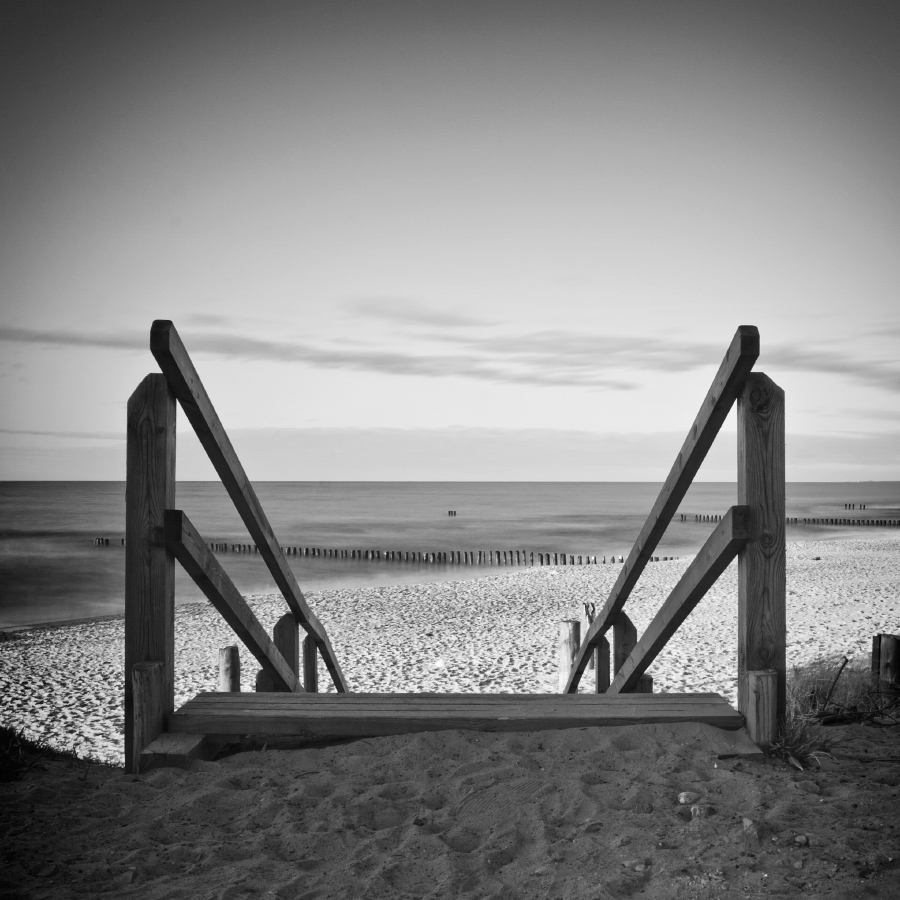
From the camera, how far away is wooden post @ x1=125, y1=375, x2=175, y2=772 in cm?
306

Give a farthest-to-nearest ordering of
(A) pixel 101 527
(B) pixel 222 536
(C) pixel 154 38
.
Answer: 1. (A) pixel 101 527
2. (B) pixel 222 536
3. (C) pixel 154 38

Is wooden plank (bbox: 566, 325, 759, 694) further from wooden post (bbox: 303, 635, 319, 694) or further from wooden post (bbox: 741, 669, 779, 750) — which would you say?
wooden post (bbox: 303, 635, 319, 694)

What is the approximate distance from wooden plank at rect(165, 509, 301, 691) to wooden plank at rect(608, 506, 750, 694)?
2.04 meters

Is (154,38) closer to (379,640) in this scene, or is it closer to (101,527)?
(379,640)

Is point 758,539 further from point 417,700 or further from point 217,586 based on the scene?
point 217,586

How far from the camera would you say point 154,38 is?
3008 centimetres

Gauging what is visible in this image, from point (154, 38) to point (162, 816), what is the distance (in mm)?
34910

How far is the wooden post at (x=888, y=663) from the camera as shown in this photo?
4.92 meters

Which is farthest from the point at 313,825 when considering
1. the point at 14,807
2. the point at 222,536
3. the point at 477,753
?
the point at 222,536

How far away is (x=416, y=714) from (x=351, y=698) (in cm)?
38

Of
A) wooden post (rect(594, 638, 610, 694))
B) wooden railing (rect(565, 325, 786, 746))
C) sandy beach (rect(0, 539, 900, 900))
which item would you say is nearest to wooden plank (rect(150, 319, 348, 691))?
sandy beach (rect(0, 539, 900, 900))

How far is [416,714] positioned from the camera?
3.34m

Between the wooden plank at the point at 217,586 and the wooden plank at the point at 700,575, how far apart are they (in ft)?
6.69

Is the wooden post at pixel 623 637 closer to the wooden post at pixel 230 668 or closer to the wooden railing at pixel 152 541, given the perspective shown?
the wooden railing at pixel 152 541
